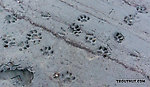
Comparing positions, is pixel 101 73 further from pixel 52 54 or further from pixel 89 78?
pixel 52 54

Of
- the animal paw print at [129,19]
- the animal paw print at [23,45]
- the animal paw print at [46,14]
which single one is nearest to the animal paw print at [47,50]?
the animal paw print at [23,45]

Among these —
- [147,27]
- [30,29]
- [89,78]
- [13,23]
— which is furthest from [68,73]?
[147,27]

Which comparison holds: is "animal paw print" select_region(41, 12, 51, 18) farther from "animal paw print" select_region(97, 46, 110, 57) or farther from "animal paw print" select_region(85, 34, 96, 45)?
"animal paw print" select_region(97, 46, 110, 57)

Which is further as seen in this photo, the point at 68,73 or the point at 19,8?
the point at 19,8

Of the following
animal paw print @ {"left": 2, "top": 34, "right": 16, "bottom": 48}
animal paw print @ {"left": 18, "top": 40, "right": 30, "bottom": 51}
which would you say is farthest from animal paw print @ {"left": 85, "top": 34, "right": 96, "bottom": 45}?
animal paw print @ {"left": 2, "top": 34, "right": 16, "bottom": 48}

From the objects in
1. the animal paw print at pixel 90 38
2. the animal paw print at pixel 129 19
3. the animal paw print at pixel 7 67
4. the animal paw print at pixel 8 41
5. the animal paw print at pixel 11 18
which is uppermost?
the animal paw print at pixel 129 19

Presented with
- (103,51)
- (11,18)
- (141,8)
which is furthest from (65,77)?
(141,8)

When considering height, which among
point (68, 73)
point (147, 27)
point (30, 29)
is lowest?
point (68, 73)

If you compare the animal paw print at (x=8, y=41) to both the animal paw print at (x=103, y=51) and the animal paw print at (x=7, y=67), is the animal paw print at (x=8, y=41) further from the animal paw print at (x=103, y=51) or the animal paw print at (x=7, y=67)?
the animal paw print at (x=103, y=51)
